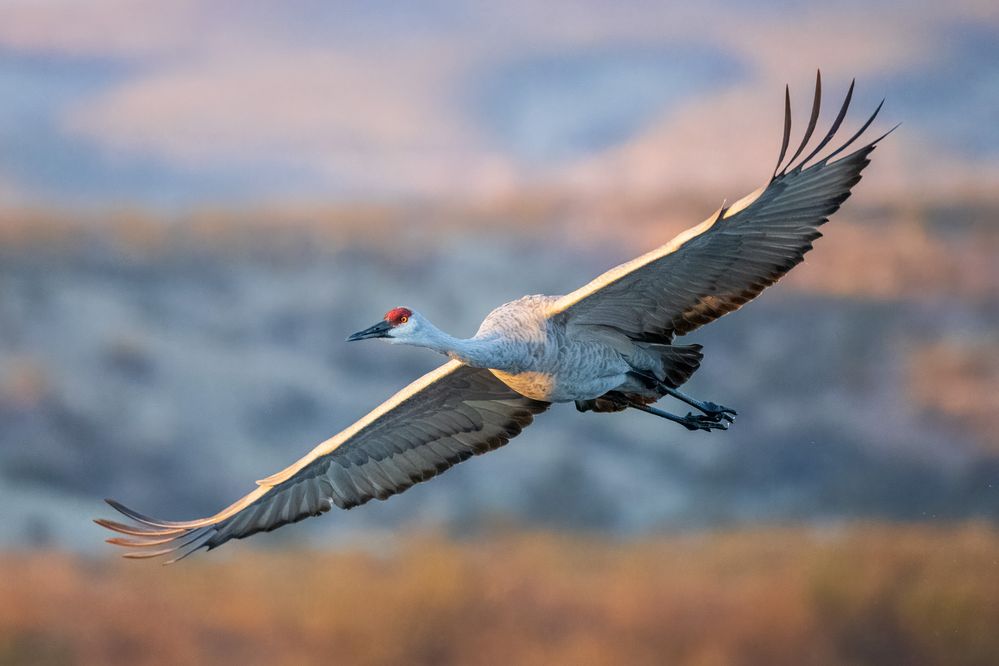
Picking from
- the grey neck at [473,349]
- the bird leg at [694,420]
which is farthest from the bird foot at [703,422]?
the grey neck at [473,349]

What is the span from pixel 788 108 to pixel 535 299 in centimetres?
382

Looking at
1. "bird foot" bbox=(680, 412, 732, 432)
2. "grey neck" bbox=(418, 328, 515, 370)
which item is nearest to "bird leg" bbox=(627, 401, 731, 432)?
"bird foot" bbox=(680, 412, 732, 432)

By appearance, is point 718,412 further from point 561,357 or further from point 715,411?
point 561,357

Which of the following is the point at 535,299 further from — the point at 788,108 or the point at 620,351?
the point at 788,108

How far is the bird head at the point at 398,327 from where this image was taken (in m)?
15.7

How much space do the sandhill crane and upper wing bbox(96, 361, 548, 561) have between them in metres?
0.02

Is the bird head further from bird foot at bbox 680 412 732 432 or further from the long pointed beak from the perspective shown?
bird foot at bbox 680 412 732 432

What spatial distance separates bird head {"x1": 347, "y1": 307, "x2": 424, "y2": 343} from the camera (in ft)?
51.4

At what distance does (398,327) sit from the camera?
15.7 meters

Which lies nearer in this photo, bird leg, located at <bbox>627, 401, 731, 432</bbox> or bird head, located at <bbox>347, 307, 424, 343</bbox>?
bird head, located at <bbox>347, 307, 424, 343</bbox>

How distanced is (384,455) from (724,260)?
201 inches

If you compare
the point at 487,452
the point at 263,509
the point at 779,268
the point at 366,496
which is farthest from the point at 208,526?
the point at 779,268

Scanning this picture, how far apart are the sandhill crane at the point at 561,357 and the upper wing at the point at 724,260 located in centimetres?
2

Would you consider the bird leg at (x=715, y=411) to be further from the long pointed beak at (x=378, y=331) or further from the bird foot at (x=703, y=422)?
the long pointed beak at (x=378, y=331)
